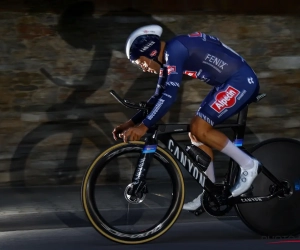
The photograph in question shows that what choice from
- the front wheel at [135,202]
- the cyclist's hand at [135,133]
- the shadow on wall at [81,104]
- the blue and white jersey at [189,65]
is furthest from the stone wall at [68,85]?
the cyclist's hand at [135,133]

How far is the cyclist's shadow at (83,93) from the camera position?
8.76m

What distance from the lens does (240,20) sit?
9.13 meters

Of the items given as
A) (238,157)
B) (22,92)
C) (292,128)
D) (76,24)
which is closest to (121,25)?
(76,24)

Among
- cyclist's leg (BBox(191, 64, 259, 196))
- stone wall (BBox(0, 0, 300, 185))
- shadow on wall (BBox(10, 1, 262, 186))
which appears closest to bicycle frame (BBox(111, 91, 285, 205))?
cyclist's leg (BBox(191, 64, 259, 196))

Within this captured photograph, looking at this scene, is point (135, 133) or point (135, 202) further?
point (135, 202)

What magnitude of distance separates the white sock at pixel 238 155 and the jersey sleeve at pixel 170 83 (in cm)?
63

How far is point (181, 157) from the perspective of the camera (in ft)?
21.4

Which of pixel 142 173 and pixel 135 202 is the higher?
pixel 142 173

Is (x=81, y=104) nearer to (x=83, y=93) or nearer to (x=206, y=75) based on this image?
(x=83, y=93)

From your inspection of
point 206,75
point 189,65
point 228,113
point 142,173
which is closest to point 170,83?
point 189,65

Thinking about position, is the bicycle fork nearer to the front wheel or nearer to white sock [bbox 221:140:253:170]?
the front wheel

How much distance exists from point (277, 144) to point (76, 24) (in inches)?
117

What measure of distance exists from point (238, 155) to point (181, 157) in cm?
45

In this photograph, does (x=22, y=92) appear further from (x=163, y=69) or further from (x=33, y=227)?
(x=163, y=69)
